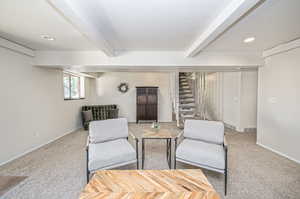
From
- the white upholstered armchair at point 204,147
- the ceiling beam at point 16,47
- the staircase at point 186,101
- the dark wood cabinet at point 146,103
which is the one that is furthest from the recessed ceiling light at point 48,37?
the staircase at point 186,101

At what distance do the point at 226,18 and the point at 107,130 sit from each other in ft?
8.18

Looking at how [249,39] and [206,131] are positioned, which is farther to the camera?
[249,39]

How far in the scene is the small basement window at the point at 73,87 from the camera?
5.20 m

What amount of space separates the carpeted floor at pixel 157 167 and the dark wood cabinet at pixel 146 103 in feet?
9.33

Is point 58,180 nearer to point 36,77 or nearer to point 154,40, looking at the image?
point 36,77

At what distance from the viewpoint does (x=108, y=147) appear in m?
2.49

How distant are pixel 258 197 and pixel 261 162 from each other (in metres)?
1.23

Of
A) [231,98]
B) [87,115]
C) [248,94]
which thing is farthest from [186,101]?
[87,115]

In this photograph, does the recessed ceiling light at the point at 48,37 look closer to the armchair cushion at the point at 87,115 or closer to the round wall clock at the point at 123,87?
the armchair cushion at the point at 87,115

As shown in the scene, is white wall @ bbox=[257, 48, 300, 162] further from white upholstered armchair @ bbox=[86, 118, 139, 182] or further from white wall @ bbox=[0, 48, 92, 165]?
white wall @ bbox=[0, 48, 92, 165]

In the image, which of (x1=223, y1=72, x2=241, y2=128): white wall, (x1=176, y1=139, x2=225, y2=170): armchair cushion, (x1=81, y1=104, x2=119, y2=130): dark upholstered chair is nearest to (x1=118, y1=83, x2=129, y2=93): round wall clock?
(x1=81, y1=104, x2=119, y2=130): dark upholstered chair

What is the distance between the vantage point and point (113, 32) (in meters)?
A: 2.51

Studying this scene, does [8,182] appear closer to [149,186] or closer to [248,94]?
[149,186]

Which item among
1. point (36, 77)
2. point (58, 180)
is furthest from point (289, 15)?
point (36, 77)
